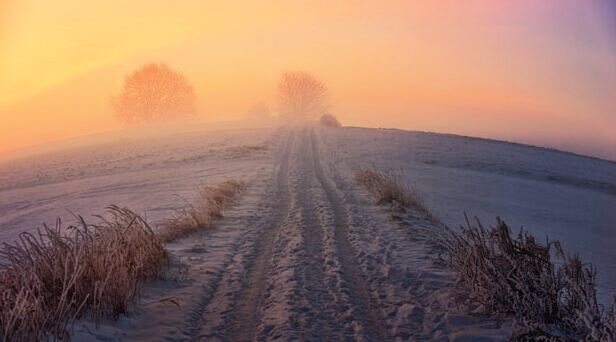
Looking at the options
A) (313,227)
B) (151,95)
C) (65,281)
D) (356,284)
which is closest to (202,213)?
(313,227)

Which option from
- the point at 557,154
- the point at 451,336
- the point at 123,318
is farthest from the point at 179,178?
the point at 557,154

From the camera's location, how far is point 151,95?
69875 mm

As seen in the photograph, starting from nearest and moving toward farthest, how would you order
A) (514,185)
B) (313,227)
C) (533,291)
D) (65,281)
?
1. (65,281)
2. (533,291)
3. (313,227)
4. (514,185)

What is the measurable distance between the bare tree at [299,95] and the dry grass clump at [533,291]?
78915 millimetres

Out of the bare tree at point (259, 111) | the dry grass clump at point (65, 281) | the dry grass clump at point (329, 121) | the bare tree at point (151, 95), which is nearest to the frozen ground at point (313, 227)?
the dry grass clump at point (65, 281)

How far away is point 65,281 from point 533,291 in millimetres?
5004

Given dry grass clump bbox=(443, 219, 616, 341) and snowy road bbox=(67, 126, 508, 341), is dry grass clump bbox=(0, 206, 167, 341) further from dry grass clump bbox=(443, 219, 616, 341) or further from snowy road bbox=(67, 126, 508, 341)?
dry grass clump bbox=(443, 219, 616, 341)

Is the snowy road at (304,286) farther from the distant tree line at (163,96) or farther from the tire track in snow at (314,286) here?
the distant tree line at (163,96)

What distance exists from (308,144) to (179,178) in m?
14.7

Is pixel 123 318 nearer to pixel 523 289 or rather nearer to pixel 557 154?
pixel 523 289

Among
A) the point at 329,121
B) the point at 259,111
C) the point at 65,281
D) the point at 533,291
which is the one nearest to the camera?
the point at 65,281

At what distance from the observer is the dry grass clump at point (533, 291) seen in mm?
4453

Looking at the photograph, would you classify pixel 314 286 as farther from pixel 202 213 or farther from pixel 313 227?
pixel 202 213

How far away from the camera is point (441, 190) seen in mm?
20516
